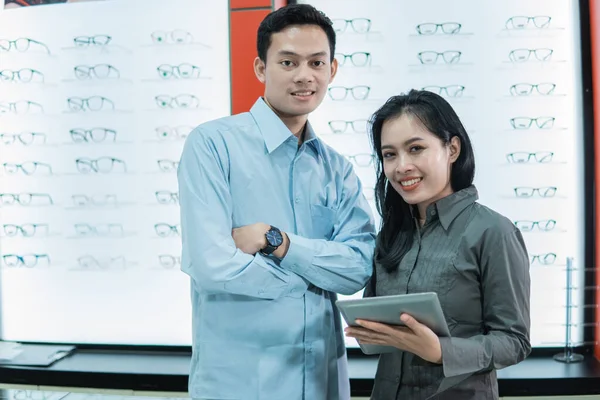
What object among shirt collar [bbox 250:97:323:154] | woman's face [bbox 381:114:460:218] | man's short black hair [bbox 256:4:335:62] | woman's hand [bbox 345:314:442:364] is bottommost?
woman's hand [bbox 345:314:442:364]

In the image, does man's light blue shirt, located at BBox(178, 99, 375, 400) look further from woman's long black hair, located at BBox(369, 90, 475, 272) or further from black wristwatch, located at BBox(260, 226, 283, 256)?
woman's long black hair, located at BBox(369, 90, 475, 272)

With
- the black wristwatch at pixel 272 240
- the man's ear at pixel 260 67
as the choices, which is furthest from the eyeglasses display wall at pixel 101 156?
the black wristwatch at pixel 272 240

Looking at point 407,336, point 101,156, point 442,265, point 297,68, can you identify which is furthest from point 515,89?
point 101,156

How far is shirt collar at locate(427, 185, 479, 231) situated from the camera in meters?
1.54

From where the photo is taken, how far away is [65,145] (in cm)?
312

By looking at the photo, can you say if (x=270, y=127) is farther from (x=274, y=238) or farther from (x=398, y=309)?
(x=398, y=309)

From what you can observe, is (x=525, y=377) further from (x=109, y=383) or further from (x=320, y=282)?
(x=109, y=383)

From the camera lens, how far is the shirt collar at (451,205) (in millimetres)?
1540

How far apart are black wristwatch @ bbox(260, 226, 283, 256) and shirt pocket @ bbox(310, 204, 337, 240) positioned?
0.74ft

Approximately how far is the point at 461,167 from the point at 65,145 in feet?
8.06

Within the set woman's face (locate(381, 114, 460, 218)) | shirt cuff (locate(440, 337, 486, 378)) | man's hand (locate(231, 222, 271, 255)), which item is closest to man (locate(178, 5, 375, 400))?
man's hand (locate(231, 222, 271, 255))

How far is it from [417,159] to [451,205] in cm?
17

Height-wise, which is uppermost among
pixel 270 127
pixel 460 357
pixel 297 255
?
pixel 270 127

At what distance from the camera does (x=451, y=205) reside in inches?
61.3
